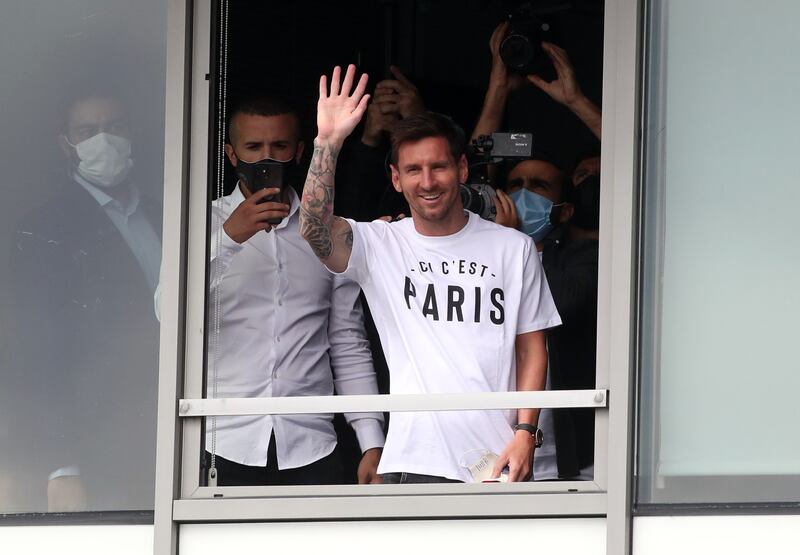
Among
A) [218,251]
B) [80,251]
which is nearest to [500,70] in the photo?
[218,251]

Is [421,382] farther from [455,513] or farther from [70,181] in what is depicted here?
[70,181]

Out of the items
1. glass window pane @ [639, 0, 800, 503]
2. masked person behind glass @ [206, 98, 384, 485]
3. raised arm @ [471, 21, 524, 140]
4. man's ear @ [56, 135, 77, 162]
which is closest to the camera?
glass window pane @ [639, 0, 800, 503]

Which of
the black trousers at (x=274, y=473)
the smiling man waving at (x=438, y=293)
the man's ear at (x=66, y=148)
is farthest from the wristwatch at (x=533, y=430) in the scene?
the man's ear at (x=66, y=148)

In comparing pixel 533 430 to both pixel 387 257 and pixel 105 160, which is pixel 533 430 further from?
pixel 105 160

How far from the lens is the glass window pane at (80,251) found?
408 centimetres

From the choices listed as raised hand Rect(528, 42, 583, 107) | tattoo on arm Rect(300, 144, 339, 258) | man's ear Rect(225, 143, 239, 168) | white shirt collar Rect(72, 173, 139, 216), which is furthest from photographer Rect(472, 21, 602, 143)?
white shirt collar Rect(72, 173, 139, 216)

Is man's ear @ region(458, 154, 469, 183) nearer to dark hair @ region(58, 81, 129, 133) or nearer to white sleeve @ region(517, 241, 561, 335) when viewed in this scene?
white sleeve @ region(517, 241, 561, 335)

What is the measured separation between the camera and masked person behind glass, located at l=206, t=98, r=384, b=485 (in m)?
4.05

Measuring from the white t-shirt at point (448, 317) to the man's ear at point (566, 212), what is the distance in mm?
108

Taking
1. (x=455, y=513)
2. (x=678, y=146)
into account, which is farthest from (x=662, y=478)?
(x=678, y=146)

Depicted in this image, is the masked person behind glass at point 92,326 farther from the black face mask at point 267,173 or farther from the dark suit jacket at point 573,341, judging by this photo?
the dark suit jacket at point 573,341

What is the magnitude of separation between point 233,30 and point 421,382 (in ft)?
3.63

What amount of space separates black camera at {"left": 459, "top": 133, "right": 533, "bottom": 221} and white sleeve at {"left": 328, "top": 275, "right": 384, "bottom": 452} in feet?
1.35

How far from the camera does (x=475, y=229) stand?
4191 mm
